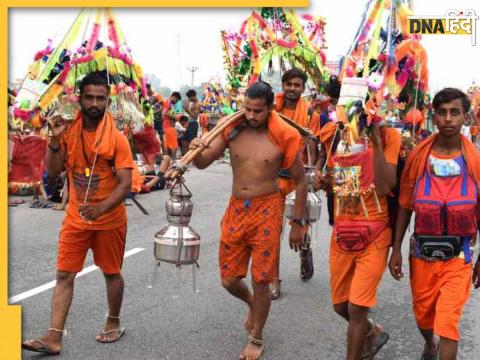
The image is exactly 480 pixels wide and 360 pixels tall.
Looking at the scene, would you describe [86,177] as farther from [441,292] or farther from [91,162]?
[441,292]

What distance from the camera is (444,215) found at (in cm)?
382

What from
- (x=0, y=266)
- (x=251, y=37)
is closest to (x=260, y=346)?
(x=0, y=266)

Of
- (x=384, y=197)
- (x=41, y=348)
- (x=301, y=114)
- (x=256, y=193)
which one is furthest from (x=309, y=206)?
(x=41, y=348)

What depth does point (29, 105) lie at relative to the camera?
14.0 ft

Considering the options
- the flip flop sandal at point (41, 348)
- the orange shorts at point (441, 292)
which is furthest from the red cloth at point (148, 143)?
the orange shorts at point (441, 292)

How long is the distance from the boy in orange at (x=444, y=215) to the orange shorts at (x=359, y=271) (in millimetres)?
206

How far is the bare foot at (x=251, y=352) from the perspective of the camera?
4422 mm

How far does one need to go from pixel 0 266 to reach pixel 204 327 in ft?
6.86

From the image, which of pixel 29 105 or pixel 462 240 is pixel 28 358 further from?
pixel 462 240

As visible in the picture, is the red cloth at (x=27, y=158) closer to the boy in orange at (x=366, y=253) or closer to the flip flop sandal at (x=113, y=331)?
the flip flop sandal at (x=113, y=331)

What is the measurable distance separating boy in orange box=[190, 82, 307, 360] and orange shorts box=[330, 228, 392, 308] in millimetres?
472

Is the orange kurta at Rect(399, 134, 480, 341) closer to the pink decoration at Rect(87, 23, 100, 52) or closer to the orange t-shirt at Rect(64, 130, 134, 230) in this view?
the orange t-shirt at Rect(64, 130, 134, 230)

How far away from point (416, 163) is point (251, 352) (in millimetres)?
1664

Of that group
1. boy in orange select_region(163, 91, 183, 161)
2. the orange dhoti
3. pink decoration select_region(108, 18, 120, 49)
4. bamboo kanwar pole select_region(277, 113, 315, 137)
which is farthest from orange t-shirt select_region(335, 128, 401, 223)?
the orange dhoti
